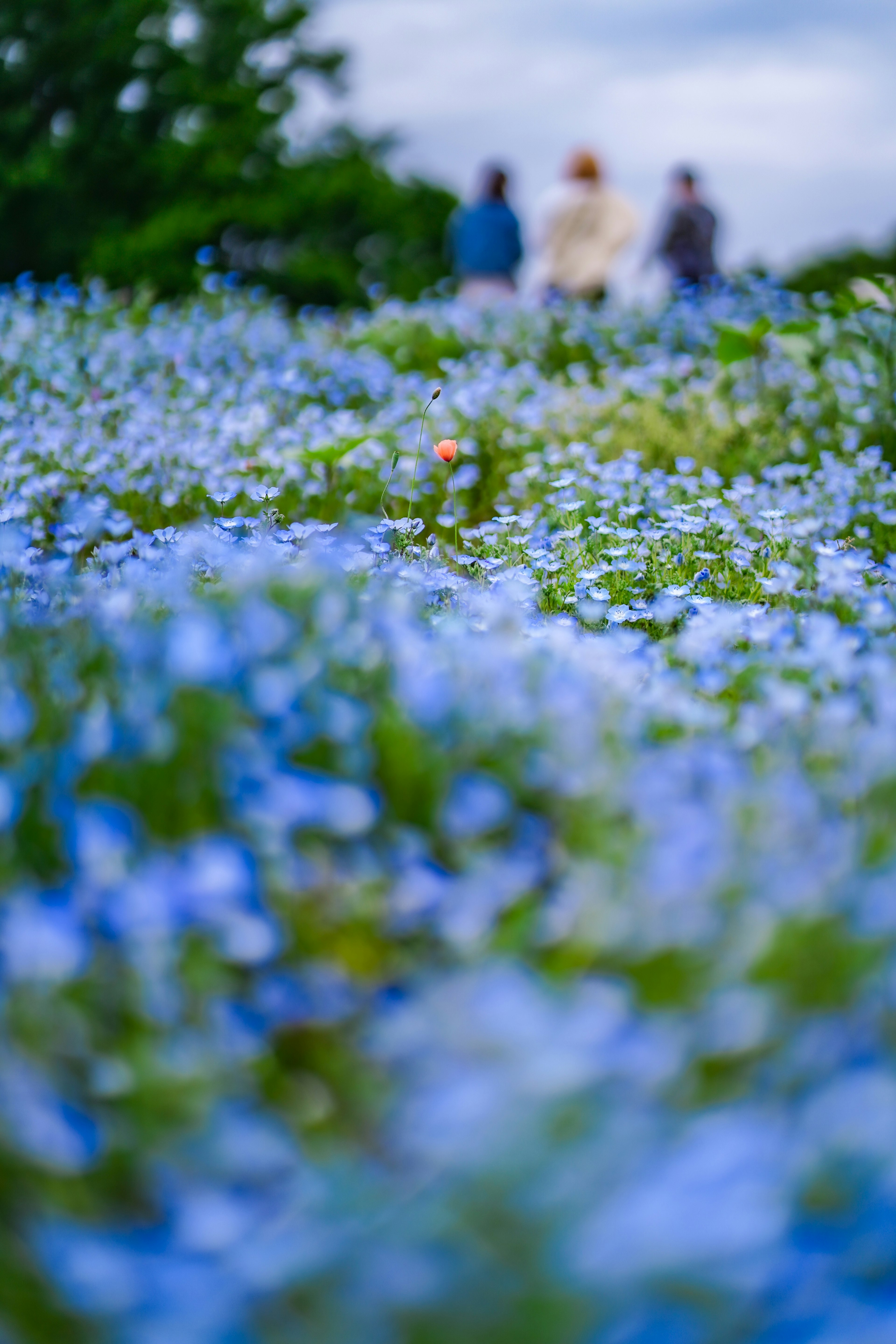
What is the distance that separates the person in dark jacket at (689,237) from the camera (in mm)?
11133

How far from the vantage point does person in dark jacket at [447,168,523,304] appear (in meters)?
10.8

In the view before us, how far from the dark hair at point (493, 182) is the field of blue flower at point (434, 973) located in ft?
29.4

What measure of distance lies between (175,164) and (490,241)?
3.91 m

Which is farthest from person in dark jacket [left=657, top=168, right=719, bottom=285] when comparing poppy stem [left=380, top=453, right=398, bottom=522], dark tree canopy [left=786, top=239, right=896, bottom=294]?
poppy stem [left=380, top=453, right=398, bottom=522]

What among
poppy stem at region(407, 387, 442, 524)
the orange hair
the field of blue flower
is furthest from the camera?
the orange hair

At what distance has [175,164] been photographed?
12.6 meters

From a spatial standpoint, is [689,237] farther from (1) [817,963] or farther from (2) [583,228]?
(1) [817,963]

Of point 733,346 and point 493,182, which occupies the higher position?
point 493,182

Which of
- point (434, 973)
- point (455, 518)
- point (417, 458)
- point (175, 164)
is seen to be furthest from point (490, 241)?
point (434, 973)

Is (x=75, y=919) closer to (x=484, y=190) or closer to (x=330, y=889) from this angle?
(x=330, y=889)

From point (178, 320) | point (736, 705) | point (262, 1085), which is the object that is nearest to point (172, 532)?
point (736, 705)

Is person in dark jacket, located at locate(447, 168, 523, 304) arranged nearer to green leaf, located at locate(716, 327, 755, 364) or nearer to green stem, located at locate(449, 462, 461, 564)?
green leaf, located at locate(716, 327, 755, 364)

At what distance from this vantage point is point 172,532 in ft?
11.9

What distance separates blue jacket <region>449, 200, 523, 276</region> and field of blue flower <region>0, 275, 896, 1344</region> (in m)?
8.76
